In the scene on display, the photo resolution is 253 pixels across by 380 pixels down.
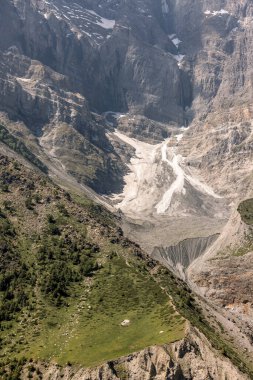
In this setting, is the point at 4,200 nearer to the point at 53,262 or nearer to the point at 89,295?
the point at 53,262

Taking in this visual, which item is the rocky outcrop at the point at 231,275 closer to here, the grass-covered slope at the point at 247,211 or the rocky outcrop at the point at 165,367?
the grass-covered slope at the point at 247,211

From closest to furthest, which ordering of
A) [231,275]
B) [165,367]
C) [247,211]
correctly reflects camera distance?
[165,367] → [231,275] → [247,211]

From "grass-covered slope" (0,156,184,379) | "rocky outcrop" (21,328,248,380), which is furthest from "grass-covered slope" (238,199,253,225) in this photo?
"rocky outcrop" (21,328,248,380)

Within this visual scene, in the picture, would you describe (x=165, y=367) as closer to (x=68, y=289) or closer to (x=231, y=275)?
(x=68, y=289)

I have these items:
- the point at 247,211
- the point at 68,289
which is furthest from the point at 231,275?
the point at 68,289

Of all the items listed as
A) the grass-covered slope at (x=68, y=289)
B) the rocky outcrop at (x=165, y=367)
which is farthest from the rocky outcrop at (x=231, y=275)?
the rocky outcrop at (x=165, y=367)
